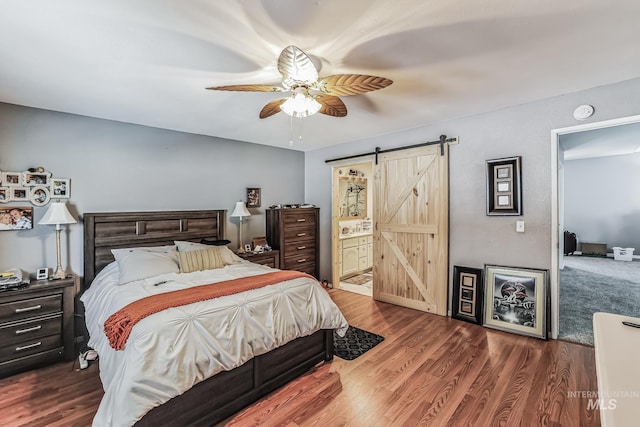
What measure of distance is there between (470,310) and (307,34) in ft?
11.4

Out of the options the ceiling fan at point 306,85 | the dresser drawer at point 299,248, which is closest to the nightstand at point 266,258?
the dresser drawer at point 299,248

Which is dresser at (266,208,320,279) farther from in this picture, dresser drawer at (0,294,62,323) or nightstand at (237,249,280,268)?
dresser drawer at (0,294,62,323)

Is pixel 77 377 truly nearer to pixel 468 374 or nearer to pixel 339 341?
pixel 339 341

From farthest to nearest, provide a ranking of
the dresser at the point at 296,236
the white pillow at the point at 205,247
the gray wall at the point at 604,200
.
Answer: the gray wall at the point at 604,200 < the dresser at the point at 296,236 < the white pillow at the point at 205,247

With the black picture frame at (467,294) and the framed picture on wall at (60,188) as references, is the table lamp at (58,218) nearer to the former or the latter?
the framed picture on wall at (60,188)

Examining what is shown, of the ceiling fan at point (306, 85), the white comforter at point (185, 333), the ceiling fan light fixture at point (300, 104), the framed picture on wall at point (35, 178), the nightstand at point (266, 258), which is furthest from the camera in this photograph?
the nightstand at point (266, 258)

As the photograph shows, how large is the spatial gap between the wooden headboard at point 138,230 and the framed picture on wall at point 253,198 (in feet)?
1.93

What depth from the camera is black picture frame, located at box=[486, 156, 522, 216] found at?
3162 mm

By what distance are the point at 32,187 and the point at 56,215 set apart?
441mm

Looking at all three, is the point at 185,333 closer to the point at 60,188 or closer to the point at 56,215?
the point at 56,215

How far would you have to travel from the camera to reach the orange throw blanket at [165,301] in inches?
71.1

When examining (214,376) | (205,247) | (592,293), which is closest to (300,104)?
(214,376)

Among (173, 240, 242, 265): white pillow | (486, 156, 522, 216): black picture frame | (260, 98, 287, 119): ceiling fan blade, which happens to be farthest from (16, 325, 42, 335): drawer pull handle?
(486, 156, 522, 216): black picture frame

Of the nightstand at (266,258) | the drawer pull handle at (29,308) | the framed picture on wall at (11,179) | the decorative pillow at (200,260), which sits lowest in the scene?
the drawer pull handle at (29,308)
